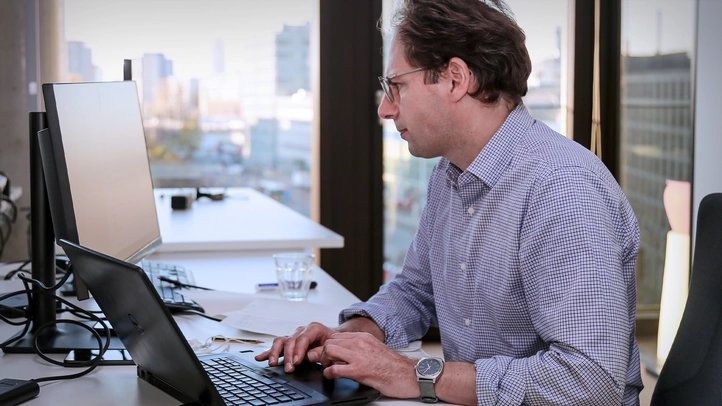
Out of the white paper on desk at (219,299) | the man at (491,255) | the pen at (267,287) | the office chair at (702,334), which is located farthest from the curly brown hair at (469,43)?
the pen at (267,287)

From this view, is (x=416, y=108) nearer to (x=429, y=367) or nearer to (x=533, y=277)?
(x=533, y=277)

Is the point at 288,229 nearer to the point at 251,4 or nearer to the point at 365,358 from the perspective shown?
the point at 365,358

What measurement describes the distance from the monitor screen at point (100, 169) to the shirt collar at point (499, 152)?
0.62 metres

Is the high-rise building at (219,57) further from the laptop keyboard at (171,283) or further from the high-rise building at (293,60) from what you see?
the laptop keyboard at (171,283)

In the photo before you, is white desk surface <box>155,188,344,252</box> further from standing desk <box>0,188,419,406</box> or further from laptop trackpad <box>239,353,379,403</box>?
laptop trackpad <box>239,353,379,403</box>

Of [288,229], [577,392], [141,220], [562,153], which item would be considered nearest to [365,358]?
[577,392]

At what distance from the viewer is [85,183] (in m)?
1.33

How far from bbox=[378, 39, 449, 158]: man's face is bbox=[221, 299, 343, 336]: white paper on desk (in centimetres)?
40

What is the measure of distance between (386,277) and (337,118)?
90 centimetres

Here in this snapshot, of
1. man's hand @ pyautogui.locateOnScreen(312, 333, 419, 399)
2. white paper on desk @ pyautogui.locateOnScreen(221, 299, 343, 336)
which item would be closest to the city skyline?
white paper on desk @ pyautogui.locateOnScreen(221, 299, 343, 336)

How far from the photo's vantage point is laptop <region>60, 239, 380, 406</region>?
3.12ft

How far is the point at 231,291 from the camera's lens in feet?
6.26

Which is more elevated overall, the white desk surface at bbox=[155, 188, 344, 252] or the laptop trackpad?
the white desk surface at bbox=[155, 188, 344, 252]

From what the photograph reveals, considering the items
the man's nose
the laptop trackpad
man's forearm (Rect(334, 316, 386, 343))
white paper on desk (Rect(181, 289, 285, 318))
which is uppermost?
the man's nose
